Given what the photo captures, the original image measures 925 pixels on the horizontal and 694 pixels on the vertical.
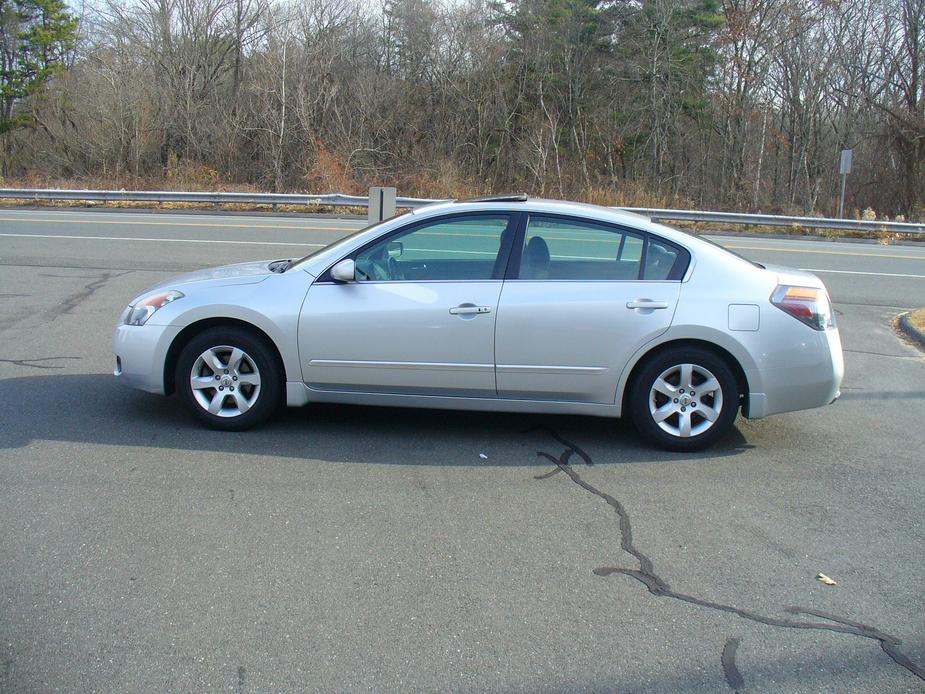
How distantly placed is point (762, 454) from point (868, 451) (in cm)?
78

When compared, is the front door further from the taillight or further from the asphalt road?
the taillight

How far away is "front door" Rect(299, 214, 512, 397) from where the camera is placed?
5969mm

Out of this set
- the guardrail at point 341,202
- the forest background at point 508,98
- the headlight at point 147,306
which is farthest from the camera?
the forest background at point 508,98

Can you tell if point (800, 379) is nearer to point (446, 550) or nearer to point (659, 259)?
point (659, 259)

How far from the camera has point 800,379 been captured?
5.96m

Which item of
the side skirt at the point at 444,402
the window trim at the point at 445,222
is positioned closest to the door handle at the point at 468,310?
the window trim at the point at 445,222

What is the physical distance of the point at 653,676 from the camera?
136 inches

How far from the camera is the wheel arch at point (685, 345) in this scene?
19.5 feet

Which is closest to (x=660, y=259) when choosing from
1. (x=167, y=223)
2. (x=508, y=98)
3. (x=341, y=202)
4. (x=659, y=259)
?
(x=659, y=259)

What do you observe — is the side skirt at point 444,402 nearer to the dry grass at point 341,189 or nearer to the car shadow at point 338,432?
the car shadow at point 338,432

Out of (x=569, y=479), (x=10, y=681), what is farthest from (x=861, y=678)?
(x=10, y=681)

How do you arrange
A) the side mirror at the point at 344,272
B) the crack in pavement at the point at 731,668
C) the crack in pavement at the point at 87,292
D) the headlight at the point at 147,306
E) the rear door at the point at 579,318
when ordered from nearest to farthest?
the crack in pavement at the point at 731,668, the rear door at the point at 579,318, the side mirror at the point at 344,272, the headlight at the point at 147,306, the crack in pavement at the point at 87,292

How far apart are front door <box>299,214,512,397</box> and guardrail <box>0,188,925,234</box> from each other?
17175mm

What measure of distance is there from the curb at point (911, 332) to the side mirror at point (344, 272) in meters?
6.83
